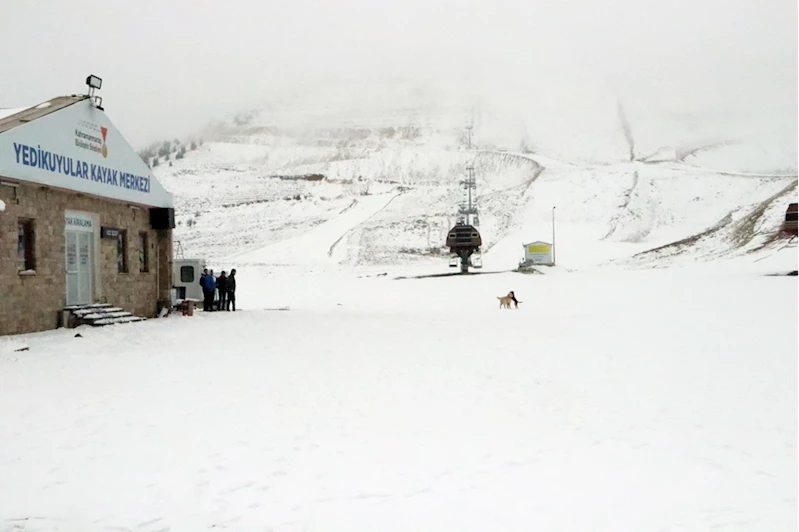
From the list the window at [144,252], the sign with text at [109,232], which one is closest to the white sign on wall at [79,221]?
the sign with text at [109,232]

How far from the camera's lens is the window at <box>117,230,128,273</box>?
66.3 feet

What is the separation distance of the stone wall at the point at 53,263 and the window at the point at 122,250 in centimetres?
13

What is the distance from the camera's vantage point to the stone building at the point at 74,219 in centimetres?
1491

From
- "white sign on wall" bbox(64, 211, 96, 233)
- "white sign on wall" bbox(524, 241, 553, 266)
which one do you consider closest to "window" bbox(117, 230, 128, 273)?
"white sign on wall" bbox(64, 211, 96, 233)

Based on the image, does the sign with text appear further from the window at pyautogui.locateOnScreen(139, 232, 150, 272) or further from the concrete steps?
the concrete steps

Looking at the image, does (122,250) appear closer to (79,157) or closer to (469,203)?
(79,157)

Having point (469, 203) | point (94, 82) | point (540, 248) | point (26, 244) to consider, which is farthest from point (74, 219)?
point (469, 203)

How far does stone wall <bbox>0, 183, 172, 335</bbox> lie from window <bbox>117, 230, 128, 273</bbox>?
13 cm

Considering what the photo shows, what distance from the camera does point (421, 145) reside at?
5674 inches

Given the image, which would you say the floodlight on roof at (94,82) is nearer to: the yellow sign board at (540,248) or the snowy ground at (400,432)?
the snowy ground at (400,432)

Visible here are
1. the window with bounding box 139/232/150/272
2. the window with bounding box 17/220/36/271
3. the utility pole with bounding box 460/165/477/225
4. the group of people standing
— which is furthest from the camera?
the utility pole with bounding box 460/165/477/225

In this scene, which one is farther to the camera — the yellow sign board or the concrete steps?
the yellow sign board

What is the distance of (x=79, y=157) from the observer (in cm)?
1759

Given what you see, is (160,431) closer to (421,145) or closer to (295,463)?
(295,463)
